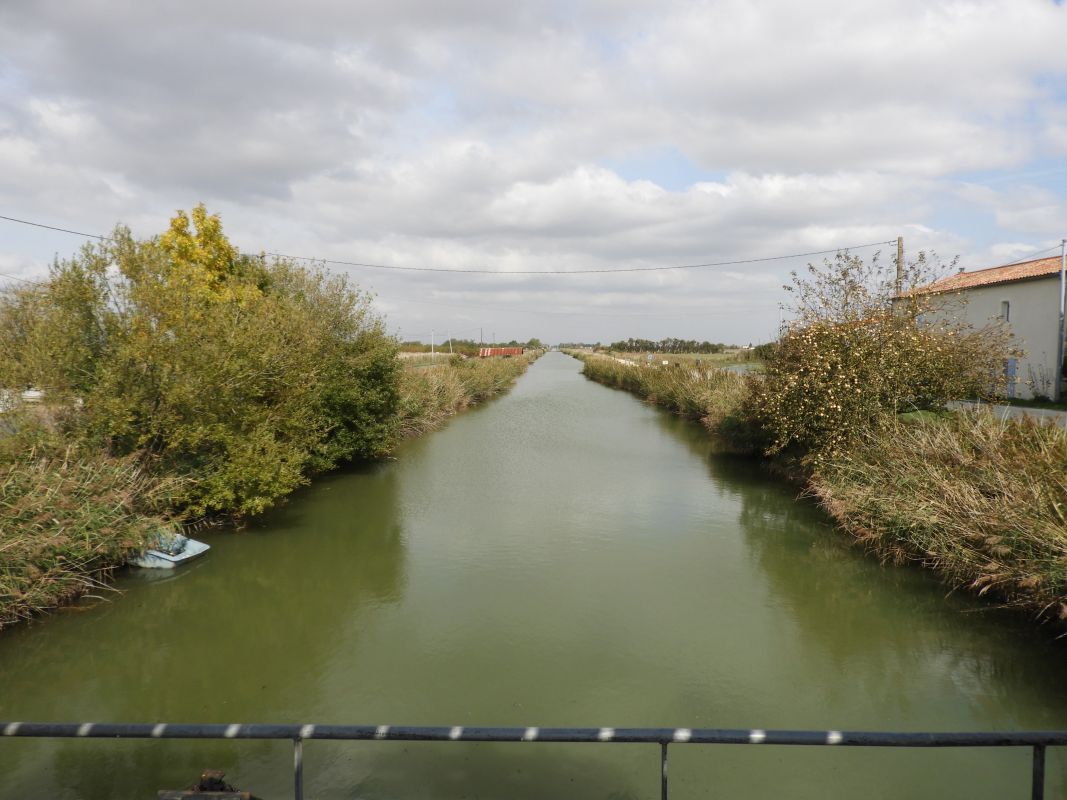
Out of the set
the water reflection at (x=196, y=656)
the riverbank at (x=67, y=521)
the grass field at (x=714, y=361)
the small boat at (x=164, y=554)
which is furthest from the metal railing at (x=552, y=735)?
the grass field at (x=714, y=361)

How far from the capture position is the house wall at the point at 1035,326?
71.2 feet

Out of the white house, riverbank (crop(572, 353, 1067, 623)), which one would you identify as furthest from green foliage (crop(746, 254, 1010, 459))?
the white house

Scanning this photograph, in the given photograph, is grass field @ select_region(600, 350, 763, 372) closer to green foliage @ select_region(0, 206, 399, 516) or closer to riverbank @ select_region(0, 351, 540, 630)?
green foliage @ select_region(0, 206, 399, 516)

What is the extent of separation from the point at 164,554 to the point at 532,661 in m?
6.11

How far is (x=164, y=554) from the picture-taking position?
376 inches

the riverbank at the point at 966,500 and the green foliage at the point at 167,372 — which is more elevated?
the green foliage at the point at 167,372

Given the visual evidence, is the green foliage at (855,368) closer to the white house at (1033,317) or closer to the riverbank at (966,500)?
the riverbank at (966,500)

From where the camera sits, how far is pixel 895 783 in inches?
203

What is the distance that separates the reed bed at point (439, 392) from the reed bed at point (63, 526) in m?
10.9

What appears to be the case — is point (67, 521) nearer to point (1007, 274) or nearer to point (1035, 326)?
point (1035, 326)

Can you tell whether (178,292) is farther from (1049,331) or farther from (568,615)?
(1049,331)

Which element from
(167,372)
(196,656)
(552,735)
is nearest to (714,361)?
(167,372)

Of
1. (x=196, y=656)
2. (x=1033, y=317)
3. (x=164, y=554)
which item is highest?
(x=1033, y=317)

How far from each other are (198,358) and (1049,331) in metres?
26.2
